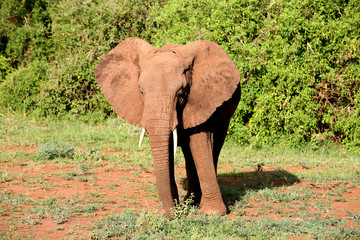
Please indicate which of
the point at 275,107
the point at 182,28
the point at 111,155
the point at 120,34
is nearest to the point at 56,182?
the point at 111,155

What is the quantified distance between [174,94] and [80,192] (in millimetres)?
2714

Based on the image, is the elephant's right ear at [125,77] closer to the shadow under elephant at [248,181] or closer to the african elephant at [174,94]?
the african elephant at [174,94]

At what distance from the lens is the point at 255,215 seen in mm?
A: 6219

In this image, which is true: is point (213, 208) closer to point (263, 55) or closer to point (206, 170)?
point (206, 170)

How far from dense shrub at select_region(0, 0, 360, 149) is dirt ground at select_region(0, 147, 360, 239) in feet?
5.87

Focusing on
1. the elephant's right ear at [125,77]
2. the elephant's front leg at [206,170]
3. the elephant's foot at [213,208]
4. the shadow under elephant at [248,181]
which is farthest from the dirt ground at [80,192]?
the elephant's right ear at [125,77]

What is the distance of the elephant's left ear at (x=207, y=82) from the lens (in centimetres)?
565

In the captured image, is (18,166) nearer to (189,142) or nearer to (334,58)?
(189,142)

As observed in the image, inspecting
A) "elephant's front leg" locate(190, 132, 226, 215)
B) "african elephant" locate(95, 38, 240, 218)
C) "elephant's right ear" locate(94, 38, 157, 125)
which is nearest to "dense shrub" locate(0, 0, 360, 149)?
"african elephant" locate(95, 38, 240, 218)

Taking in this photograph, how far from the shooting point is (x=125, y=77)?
5973mm

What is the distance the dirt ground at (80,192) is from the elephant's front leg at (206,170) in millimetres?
400

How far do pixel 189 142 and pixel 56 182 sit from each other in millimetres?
2755

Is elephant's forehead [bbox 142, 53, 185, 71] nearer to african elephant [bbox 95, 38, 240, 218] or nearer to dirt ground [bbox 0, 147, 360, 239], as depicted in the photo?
african elephant [bbox 95, 38, 240, 218]

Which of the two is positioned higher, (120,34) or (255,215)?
(120,34)
